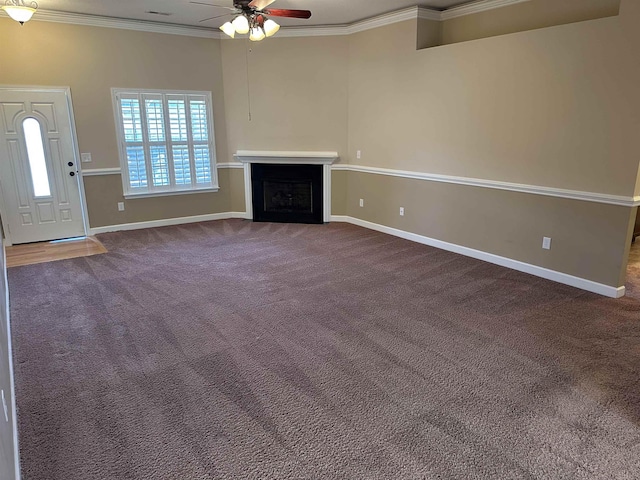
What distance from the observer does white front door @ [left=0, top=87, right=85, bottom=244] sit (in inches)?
213

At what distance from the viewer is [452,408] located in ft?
7.93

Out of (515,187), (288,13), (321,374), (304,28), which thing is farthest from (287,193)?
(321,374)

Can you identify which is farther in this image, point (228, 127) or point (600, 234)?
point (228, 127)

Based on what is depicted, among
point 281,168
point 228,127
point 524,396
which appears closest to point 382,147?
point 281,168

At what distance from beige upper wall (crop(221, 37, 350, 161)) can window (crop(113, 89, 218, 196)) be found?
0.53m

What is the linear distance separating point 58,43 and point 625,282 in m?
7.23

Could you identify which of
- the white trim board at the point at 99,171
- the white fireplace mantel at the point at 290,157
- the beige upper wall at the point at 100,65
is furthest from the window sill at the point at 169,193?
the white fireplace mantel at the point at 290,157

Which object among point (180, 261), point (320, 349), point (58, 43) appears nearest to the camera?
point (320, 349)

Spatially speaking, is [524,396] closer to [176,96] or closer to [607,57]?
[607,57]

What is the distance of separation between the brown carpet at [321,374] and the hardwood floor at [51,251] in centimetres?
46

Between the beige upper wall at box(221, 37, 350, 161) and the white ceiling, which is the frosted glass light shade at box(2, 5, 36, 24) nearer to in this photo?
the white ceiling

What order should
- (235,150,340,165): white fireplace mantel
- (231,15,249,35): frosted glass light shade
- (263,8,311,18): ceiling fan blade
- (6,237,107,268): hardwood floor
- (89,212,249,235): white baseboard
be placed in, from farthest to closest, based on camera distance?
1. (235,150,340,165): white fireplace mantel
2. (89,212,249,235): white baseboard
3. (6,237,107,268): hardwood floor
4. (263,8,311,18): ceiling fan blade
5. (231,15,249,35): frosted glass light shade

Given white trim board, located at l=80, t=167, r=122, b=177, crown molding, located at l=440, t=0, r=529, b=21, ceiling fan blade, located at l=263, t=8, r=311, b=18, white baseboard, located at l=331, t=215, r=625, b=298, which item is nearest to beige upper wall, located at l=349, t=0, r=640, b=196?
crown molding, located at l=440, t=0, r=529, b=21

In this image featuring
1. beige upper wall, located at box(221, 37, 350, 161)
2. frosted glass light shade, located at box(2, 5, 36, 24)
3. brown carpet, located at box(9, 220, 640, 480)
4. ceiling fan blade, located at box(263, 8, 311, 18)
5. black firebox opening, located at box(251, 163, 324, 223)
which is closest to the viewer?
brown carpet, located at box(9, 220, 640, 480)
